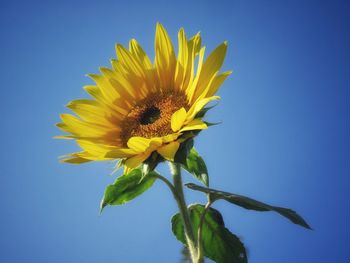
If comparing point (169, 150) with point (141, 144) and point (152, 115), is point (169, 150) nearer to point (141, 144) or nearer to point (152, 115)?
point (141, 144)

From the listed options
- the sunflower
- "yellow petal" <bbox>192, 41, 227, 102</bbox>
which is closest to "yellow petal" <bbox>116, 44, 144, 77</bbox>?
the sunflower

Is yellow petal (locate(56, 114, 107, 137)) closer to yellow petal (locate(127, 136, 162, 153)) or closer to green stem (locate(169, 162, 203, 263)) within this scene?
yellow petal (locate(127, 136, 162, 153))

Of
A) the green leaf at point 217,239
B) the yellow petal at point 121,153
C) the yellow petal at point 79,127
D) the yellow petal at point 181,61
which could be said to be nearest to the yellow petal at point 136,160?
the yellow petal at point 121,153

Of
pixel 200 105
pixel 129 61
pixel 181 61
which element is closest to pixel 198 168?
pixel 200 105

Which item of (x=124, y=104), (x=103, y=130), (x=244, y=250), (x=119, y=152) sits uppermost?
(x=124, y=104)

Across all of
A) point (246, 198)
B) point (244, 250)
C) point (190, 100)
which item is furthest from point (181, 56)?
point (244, 250)

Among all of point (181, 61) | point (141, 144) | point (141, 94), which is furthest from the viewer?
point (141, 94)

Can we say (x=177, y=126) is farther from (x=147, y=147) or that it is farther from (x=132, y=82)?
(x=132, y=82)
